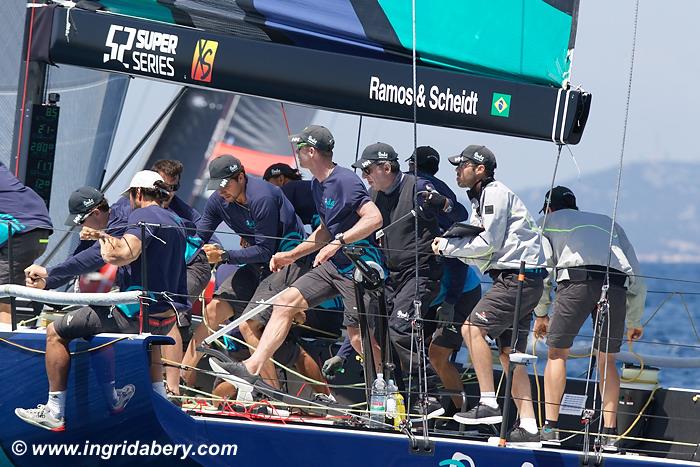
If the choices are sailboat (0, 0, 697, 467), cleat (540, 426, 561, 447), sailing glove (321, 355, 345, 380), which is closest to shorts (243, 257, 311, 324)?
sailing glove (321, 355, 345, 380)

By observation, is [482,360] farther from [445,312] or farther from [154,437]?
[154,437]

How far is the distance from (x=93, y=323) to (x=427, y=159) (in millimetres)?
2152

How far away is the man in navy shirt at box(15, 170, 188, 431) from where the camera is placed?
5.98 metres

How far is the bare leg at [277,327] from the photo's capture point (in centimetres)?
640

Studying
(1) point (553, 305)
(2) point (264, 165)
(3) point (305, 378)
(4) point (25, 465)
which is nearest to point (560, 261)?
(1) point (553, 305)

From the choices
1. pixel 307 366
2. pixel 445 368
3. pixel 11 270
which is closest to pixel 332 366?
pixel 307 366

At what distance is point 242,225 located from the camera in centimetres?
713

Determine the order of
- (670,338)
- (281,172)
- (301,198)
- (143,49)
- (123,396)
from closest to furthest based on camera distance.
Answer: (123,396) → (143,49) → (301,198) → (281,172) → (670,338)

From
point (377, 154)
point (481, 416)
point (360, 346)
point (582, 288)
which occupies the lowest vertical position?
point (481, 416)

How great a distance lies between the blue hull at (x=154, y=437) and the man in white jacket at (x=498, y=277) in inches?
14.4

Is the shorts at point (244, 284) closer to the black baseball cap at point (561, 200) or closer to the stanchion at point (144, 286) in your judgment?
the stanchion at point (144, 286)

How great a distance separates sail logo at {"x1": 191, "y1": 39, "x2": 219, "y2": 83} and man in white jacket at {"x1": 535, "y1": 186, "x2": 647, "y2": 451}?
67.9 inches

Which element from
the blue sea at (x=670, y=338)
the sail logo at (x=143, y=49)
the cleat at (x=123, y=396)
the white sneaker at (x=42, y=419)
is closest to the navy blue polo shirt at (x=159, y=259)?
the cleat at (x=123, y=396)

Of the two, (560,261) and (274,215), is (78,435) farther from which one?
(560,261)
